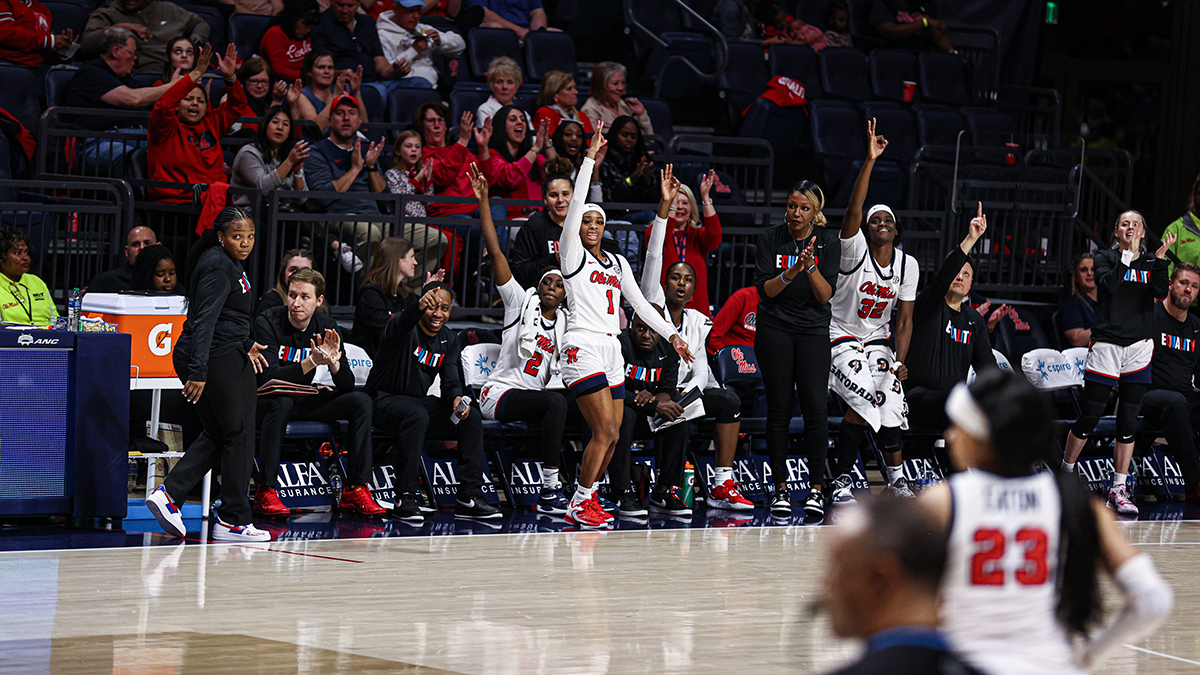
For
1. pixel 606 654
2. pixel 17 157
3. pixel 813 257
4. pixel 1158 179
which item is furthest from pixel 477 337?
pixel 1158 179

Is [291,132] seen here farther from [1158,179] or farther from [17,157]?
[1158,179]

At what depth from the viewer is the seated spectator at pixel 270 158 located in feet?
31.3

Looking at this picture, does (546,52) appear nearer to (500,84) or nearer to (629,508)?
(500,84)

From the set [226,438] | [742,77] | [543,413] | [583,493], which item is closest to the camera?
[226,438]

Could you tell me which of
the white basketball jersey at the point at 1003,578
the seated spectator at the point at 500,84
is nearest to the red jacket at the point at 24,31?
the seated spectator at the point at 500,84

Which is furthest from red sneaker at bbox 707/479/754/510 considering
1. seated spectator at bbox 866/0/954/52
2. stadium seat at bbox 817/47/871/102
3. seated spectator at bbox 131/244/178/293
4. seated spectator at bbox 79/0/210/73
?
seated spectator at bbox 866/0/954/52

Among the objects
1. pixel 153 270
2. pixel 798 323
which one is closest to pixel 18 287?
pixel 153 270

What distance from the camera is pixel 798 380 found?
9.06m

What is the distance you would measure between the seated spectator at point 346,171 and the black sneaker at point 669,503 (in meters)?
2.57

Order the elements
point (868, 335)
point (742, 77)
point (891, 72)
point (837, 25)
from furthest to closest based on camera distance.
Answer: point (837, 25) → point (891, 72) → point (742, 77) → point (868, 335)

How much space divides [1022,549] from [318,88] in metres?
8.71

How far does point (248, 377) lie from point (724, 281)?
4.90 metres

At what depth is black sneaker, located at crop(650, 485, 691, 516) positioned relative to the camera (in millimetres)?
9203

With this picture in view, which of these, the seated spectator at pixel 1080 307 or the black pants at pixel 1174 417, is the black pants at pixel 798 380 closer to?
the black pants at pixel 1174 417
